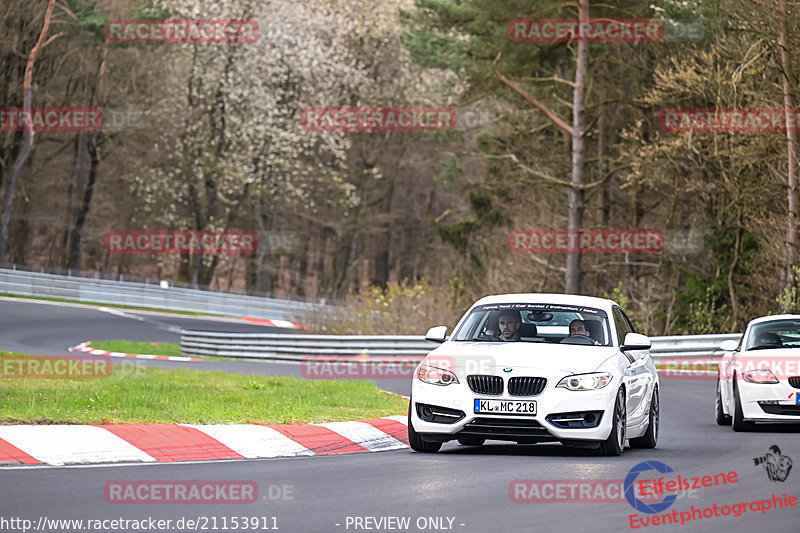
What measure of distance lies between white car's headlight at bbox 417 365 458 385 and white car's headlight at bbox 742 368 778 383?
5096 mm

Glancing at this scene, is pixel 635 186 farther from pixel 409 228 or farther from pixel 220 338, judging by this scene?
pixel 409 228

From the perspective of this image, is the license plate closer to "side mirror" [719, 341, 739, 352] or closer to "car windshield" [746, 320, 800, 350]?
"side mirror" [719, 341, 739, 352]

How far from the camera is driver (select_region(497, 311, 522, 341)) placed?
1297 centimetres

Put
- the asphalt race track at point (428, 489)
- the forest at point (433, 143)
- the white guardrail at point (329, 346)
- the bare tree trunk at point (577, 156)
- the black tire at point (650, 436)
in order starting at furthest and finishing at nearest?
the bare tree trunk at point (577, 156), the forest at point (433, 143), the white guardrail at point (329, 346), the black tire at point (650, 436), the asphalt race track at point (428, 489)

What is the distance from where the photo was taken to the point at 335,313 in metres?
37.4

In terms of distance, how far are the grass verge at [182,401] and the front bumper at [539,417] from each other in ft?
8.28

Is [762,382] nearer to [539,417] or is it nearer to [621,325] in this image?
[621,325]

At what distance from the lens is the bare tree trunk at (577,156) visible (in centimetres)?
3891

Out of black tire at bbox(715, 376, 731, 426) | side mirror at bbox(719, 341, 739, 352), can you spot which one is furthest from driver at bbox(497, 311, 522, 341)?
black tire at bbox(715, 376, 731, 426)

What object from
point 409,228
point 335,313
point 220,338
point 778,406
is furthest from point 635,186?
point 409,228

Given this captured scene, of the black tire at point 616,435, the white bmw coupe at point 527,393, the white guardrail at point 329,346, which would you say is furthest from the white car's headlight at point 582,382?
the white guardrail at point 329,346

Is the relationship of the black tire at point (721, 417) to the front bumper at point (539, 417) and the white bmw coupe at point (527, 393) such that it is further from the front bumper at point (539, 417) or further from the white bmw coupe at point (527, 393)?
the front bumper at point (539, 417)

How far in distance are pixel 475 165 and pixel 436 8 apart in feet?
85.0

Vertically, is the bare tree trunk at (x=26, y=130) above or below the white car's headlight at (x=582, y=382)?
above
